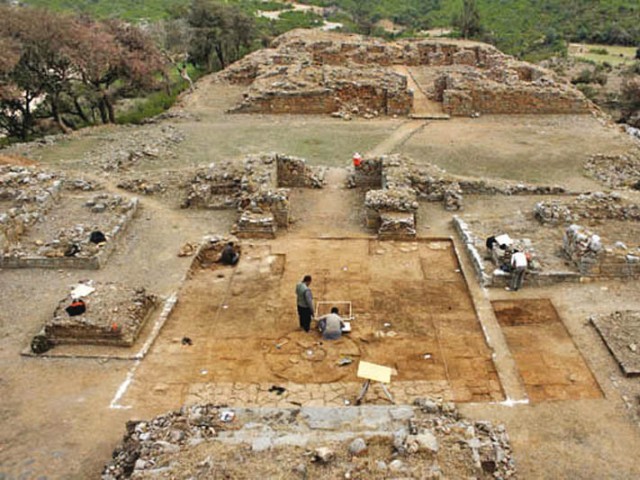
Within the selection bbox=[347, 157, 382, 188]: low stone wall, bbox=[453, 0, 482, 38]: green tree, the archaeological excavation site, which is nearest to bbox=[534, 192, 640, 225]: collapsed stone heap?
the archaeological excavation site

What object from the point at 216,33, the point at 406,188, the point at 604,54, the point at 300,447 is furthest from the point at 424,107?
the point at 604,54

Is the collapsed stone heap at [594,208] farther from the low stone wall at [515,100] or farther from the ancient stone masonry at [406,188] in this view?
the low stone wall at [515,100]

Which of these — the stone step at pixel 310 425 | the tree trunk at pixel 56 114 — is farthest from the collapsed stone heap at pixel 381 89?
the stone step at pixel 310 425

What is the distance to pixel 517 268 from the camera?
1170 centimetres

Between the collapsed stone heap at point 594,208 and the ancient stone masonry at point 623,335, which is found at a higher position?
the collapsed stone heap at point 594,208

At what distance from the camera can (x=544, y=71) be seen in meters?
28.8

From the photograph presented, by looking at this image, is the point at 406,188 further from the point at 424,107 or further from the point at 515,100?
the point at 515,100

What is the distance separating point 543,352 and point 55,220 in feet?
→ 40.6

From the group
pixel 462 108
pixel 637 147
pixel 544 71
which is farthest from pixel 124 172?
pixel 544 71

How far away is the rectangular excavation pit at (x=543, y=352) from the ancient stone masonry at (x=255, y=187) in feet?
19.9

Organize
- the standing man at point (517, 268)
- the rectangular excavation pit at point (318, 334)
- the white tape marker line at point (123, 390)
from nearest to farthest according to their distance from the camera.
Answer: the white tape marker line at point (123, 390), the rectangular excavation pit at point (318, 334), the standing man at point (517, 268)

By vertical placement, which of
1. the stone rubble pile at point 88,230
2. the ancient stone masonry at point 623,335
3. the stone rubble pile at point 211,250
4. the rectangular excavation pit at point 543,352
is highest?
the stone rubble pile at point 88,230

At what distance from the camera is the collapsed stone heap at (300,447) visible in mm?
6848

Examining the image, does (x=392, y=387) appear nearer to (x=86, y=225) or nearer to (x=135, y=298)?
(x=135, y=298)
